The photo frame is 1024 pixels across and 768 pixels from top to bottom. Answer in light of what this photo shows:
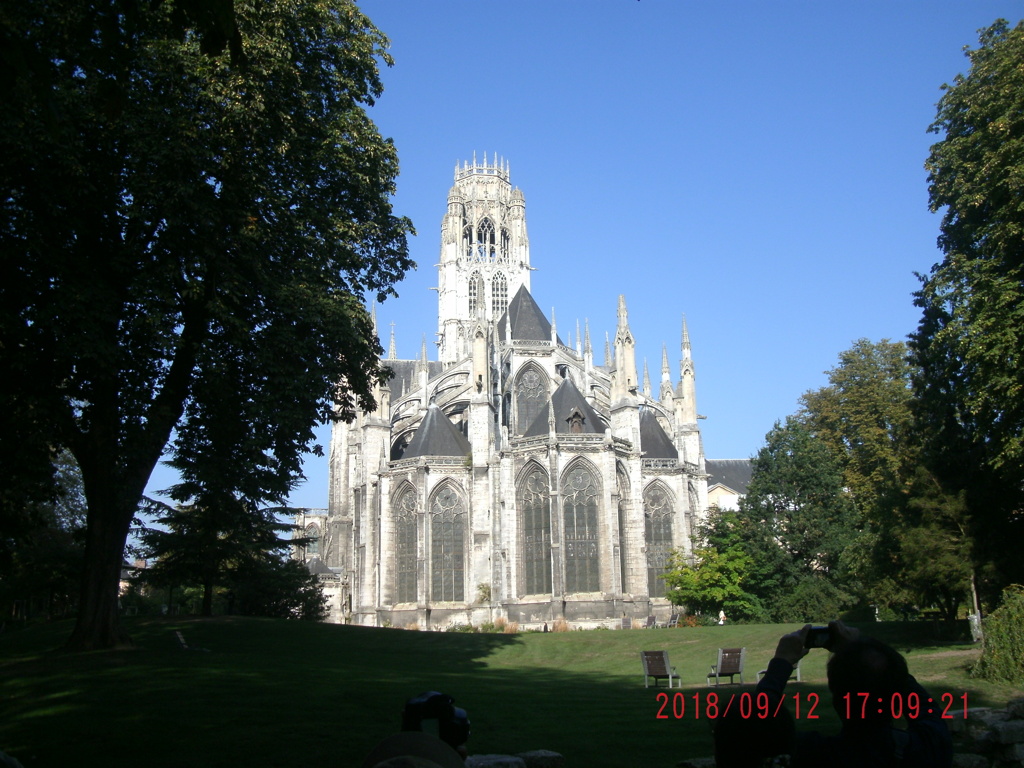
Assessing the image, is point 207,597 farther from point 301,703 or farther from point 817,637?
point 817,637

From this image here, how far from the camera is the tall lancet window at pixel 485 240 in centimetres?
8144

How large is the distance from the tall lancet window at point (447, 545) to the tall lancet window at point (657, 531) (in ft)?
33.0

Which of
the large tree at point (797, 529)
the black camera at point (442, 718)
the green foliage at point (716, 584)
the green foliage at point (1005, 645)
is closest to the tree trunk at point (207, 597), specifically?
the green foliage at point (716, 584)

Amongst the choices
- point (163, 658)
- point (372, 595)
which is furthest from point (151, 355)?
point (372, 595)

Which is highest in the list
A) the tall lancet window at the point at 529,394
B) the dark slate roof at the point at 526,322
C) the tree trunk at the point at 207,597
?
the dark slate roof at the point at 526,322

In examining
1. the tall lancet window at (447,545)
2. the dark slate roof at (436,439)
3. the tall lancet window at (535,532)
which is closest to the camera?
the tall lancet window at (535,532)

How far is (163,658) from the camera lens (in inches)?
632

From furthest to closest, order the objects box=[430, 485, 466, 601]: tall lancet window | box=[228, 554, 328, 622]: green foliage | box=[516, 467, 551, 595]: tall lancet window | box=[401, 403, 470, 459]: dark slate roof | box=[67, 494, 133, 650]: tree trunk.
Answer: box=[401, 403, 470, 459]: dark slate roof → box=[430, 485, 466, 601]: tall lancet window → box=[516, 467, 551, 595]: tall lancet window → box=[228, 554, 328, 622]: green foliage → box=[67, 494, 133, 650]: tree trunk

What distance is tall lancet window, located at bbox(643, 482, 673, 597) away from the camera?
47.9m

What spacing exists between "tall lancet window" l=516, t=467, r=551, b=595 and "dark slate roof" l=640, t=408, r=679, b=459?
7.07 m

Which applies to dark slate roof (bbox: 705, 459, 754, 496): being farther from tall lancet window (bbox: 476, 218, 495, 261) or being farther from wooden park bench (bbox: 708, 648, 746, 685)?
wooden park bench (bbox: 708, 648, 746, 685)

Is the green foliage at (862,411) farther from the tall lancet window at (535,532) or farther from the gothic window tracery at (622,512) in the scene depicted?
the tall lancet window at (535,532)

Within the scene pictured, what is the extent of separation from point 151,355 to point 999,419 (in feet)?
61.0
